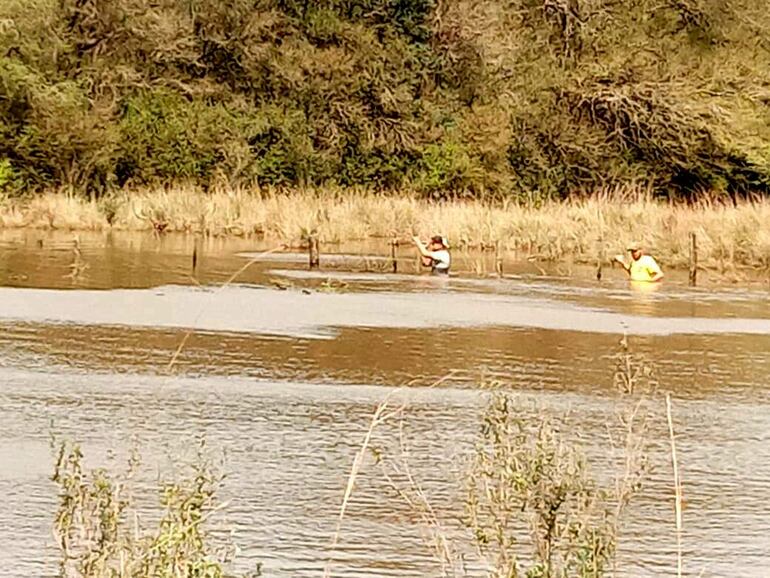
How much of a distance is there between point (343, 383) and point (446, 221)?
69.4 feet

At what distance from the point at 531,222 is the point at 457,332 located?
53.9 feet

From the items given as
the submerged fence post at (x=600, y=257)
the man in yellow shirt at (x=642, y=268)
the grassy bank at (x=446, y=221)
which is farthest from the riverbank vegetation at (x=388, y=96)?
the man in yellow shirt at (x=642, y=268)

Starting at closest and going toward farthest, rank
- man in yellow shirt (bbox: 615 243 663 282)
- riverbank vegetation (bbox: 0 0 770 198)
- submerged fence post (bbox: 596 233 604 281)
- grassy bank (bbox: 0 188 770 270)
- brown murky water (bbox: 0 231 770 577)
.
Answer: brown murky water (bbox: 0 231 770 577)
man in yellow shirt (bbox: 615 243 663 282)
submerged fence post (bbox: 596 233 604 281)
grassy bank (bbox: 0 188 770 270)
riverbank vegetation (bbox: 0 0 770 198)

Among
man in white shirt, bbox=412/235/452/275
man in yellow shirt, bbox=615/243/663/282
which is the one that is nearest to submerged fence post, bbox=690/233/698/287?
man in yellow shirt, bbox=615/243/663/282

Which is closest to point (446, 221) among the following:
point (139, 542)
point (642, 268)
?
point (642, 268)

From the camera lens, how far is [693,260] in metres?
30.8

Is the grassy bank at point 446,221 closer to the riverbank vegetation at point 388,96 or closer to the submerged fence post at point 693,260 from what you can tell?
the submerged fence post at point 693,260

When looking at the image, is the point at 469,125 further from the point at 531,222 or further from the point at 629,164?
the point at 531,222

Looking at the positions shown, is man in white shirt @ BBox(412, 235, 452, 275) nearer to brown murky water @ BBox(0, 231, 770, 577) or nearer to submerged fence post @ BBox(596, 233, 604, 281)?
brown murky water @ BBox(0, 231, 770, 577)

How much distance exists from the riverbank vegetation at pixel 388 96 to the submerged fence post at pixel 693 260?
1409 centimetres

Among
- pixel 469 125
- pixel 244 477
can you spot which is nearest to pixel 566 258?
pixel 469 125

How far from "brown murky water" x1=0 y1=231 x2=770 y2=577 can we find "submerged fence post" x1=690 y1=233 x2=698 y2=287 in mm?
639

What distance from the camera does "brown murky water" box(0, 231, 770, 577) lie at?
32.1 ft

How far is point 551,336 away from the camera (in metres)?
20.3
